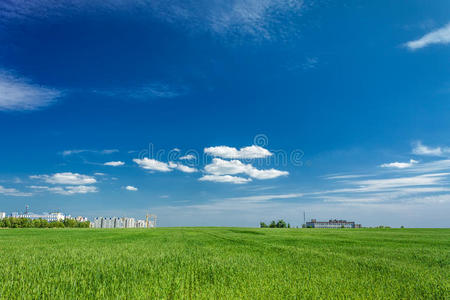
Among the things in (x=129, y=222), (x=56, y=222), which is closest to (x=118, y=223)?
(x=129, y=222)

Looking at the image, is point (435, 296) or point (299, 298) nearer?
point (299, 298)

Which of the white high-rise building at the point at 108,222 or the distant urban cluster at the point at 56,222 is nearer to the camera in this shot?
the distant urban cluster at the point at 56,222

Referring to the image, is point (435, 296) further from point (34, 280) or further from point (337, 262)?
point (34, 280)

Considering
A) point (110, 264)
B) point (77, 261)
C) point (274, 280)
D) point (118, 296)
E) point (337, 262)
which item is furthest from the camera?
point (337, 262)

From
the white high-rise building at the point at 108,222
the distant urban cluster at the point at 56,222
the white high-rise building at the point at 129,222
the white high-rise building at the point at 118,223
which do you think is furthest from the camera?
the white high-rise building at the point at 129,222

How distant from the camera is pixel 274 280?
4.42 m

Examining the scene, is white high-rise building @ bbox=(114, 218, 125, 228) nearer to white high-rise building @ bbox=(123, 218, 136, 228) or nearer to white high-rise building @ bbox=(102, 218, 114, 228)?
white high-rise building @ bbox=(102, 218, 114, 228)

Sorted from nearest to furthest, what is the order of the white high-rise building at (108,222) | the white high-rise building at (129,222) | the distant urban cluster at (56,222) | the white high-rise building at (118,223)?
the distant urban cluster at (56,222) < the white high-rise building at (108,222) < the white high-rise building at (118,223) < the white high-rise building at (129,222)

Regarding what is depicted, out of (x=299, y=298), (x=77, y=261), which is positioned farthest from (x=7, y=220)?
(x=299, y=298)

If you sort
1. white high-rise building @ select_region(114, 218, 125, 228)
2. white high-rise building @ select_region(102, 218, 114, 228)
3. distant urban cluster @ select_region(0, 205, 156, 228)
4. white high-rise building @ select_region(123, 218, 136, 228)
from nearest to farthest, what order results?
distant urban cluster @ select_region(0, 205, 156, 228) → white high-rise building @ select_region(102, 218, 114, 228) → white high-rise building @ select_region(114, 218, 125, 228) → white high-rise building @ select_region(123, 218, 136, 228)

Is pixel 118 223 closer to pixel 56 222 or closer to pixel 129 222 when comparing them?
pixel 129 222

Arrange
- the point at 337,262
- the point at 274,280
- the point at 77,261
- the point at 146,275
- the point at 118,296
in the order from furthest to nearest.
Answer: the point at 337,262 → the point at 77,261 → the point at 146,275 → the point at 274,280 → the point at 118,296

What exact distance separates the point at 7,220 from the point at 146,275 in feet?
307

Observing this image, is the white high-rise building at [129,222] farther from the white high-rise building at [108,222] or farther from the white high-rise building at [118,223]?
the white high-rise building at [108,222]
